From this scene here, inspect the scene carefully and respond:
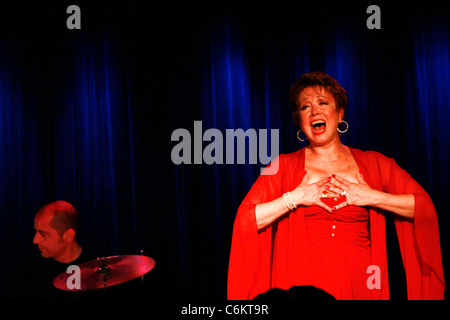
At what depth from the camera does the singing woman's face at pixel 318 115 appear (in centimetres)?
178

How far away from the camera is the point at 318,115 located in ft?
5.79

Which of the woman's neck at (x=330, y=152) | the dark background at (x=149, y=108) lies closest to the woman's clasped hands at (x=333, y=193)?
the woman's neck at (x=330, y=152)

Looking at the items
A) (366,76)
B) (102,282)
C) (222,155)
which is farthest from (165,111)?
(366,76)

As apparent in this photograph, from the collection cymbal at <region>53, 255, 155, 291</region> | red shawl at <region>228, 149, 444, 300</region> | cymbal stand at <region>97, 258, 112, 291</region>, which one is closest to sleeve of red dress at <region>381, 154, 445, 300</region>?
red shawl at <region>228, 149, 444, 300</region>

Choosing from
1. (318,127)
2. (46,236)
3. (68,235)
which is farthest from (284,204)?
(46,236)

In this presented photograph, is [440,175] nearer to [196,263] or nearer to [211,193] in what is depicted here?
[211,193]

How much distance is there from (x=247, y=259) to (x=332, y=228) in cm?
48

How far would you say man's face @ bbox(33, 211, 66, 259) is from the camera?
2.19 metres

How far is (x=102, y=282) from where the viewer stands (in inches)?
73.0

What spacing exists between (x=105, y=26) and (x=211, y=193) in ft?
5.58

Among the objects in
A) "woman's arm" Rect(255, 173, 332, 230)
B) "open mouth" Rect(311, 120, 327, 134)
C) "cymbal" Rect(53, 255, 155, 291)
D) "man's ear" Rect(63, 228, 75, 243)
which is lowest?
"cymbal" Rect(53, 255, 155, 291)

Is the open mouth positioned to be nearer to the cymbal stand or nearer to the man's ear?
the cymbal stand

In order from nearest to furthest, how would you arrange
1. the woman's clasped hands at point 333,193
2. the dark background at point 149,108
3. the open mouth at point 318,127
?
the woman's clasped hands at point 333,193 → the open mouth at point 318,127 → the dark background at point 149,108

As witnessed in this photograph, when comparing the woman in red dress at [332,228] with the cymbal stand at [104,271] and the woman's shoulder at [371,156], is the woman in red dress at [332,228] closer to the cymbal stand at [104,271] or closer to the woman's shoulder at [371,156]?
the woman's shoulder at [371,156]
